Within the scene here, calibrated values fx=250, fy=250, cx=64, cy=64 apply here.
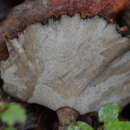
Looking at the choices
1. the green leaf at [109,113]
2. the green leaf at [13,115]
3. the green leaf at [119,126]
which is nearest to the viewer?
the green leaf at [13,115]

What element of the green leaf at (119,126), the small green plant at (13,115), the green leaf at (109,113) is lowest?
the green leaf at (109,113)

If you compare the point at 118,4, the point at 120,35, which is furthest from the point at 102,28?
the point at 118,4

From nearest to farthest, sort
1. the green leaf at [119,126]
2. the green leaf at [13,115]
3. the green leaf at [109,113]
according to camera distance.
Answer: the green leaf at [13,115], the green leaf at [119,126], the green leaf at [109,113]

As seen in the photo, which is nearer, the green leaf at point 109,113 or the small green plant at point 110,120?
the small green plant at point 110,120

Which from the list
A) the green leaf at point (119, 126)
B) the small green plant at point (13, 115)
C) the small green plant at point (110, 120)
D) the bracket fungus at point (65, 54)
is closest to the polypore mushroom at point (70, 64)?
the bracket fungus at point (65, 54)

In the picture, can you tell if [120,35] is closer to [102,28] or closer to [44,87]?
[102,28]

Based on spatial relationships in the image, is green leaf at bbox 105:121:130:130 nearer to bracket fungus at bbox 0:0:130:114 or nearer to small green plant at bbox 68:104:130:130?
small green plant at bbox 68:104:130:130

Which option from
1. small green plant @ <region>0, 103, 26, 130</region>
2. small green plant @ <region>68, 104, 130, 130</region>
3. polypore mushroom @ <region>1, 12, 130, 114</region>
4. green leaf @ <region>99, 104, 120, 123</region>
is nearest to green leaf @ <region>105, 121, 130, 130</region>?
small green plant @ <region>68, 104, 130, 130</region>

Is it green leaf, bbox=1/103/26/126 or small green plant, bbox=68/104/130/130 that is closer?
green leaf, bbox=1/103/26/126

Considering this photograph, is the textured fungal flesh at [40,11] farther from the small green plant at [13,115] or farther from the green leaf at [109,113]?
the small green plant at [13,115]
